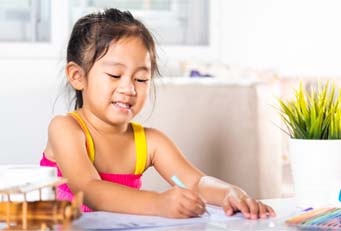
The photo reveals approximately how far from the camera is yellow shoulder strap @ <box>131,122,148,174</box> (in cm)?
164

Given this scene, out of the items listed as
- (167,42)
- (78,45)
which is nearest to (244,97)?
(78,45)

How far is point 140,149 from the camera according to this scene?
5.39 feet

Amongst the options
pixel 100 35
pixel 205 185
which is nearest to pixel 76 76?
pixel 100 35

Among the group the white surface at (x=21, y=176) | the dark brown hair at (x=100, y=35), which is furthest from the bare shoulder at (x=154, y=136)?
the white surface at (x=21, y=176)

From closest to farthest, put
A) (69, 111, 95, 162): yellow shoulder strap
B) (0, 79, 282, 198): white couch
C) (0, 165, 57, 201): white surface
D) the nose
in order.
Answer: (0, 165, 57, 201): white surface < the nose < (69, 111, 95, 162): yellow shoulder strap < (0, 79, 282, 198): white couch

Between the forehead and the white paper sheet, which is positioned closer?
the white paper sheet

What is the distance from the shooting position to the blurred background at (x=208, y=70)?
8.32 feet

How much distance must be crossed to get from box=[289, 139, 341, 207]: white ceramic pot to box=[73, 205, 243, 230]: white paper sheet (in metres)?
0.17

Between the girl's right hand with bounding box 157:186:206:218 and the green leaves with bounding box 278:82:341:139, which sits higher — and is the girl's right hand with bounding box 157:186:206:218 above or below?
below

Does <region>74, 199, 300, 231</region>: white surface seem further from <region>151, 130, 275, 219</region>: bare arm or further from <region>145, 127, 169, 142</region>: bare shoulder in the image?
<region>145, 127, 169, 142</region>: bare shoulder

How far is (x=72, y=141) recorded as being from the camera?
1439mm

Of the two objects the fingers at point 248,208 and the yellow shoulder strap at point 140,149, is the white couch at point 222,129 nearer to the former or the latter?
the yellow shoulder strap at point 140,149

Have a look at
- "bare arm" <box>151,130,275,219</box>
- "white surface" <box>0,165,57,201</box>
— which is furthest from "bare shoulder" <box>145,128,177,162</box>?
"white surface" <box>0,165,57,201</box>

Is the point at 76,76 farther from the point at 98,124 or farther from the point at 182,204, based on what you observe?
the point at 182,204
